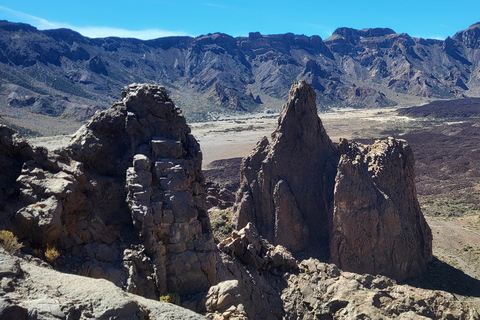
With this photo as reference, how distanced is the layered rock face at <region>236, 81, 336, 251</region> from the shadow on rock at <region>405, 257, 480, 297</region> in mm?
6043

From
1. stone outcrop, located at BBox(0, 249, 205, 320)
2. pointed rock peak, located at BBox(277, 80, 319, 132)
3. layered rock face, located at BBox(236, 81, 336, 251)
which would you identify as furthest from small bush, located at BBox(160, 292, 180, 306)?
pointed rock peak, located at BBox(277, 80, 319, 132)

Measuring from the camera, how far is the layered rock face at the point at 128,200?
9906mm

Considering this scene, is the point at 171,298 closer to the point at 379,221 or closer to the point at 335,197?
the point at 335,197

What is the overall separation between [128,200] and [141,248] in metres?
1.61

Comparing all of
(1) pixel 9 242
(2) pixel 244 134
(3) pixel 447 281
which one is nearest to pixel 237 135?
(2) pixel 244 134

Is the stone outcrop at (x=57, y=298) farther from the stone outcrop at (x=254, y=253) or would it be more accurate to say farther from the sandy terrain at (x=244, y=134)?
the sandy terrain at (x=244, y=134)

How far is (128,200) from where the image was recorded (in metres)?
11.9

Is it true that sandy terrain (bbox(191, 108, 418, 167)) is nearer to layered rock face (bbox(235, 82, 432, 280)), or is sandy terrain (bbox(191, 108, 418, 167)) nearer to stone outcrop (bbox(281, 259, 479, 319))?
layered rock face (bbox(235, 82, 432, 280))

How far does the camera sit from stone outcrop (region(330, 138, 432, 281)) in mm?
22234

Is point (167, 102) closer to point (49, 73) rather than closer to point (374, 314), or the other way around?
point (374, 314)

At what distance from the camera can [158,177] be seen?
12.3 metres

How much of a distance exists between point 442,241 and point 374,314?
21.4 m

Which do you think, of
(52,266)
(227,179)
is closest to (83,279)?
(52,266)

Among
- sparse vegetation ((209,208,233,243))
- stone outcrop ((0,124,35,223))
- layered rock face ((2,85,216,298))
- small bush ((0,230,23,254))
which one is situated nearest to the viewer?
small bush ((0,230,23,254))
